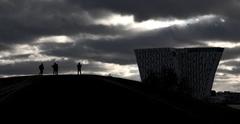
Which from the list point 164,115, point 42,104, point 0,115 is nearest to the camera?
point 0,115

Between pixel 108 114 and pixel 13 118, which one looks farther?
pixel 108 114

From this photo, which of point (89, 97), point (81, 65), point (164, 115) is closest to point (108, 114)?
point (164, 115)

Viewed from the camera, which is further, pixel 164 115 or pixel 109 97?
pixel 109 97

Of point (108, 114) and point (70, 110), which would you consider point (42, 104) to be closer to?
point (70, 110)

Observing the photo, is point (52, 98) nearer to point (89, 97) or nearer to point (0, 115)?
point (89, 97)

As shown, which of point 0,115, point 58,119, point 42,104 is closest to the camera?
point 58,119

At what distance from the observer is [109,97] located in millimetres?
30062

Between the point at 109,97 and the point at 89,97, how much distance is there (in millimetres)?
1235

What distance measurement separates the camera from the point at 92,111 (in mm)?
22531

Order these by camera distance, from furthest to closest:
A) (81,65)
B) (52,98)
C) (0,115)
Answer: (81,65) < (52,98) < (0,115)

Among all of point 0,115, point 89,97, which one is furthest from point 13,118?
point 89,97

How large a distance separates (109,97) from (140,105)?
381 centimetres

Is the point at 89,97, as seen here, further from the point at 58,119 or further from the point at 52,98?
the point at 58,119

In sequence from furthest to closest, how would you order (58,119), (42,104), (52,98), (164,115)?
(52,98) < (42,104) < (164,115) < (58,119)
